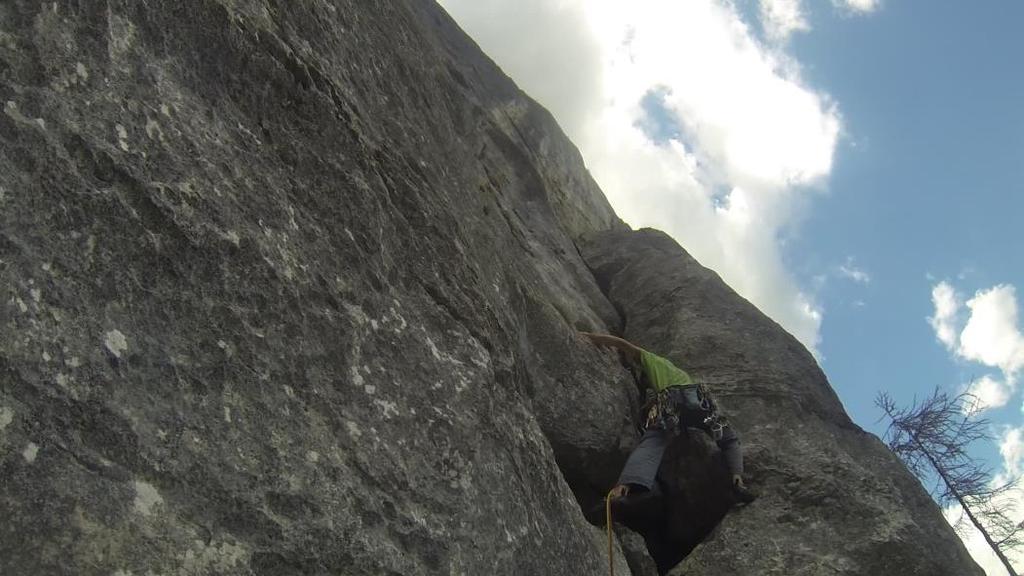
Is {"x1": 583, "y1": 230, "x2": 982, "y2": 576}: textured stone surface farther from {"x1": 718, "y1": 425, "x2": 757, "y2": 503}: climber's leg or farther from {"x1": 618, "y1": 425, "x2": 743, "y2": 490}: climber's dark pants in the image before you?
{"x1": 618, "y1": 425, "x2": 743, "y2": 490}: climber's dark pants

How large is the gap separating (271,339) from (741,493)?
6361 millimetres

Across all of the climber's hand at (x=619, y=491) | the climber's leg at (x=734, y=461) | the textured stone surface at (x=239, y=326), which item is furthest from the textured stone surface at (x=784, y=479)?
the textured stone surface at (x=239, y=326)

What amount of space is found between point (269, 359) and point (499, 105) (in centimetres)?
1322

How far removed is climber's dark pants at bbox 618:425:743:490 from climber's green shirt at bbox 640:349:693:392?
78cm

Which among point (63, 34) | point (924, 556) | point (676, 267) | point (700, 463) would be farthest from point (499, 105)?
point (63, 34)

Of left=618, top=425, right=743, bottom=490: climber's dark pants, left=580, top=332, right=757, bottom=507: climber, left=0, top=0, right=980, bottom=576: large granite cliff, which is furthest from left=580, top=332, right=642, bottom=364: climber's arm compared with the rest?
left=0, top=0, right=980, bottom=576: large granite cliff

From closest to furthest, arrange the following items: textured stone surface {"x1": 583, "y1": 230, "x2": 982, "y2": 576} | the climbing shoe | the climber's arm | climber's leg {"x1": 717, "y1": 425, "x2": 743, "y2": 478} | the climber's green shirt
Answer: textured stone surface {"x1": 583, "y1": 230, "x2": 982, "y2": 576} < the climbing shoe < climber's leg {"x1": 717, "y1": 425, "x2": 743, "y2": 478} < the climber's green shirt < the climber's arm

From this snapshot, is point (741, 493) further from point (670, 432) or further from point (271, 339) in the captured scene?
point (271, 339)

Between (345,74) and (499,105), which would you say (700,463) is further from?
(499,105)

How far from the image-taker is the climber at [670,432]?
8164 millimetres

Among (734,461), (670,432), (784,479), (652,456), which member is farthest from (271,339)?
(784,479)

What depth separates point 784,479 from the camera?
8.70 metres

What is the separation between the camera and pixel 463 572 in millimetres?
4383

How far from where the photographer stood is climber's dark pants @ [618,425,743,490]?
319 inches
